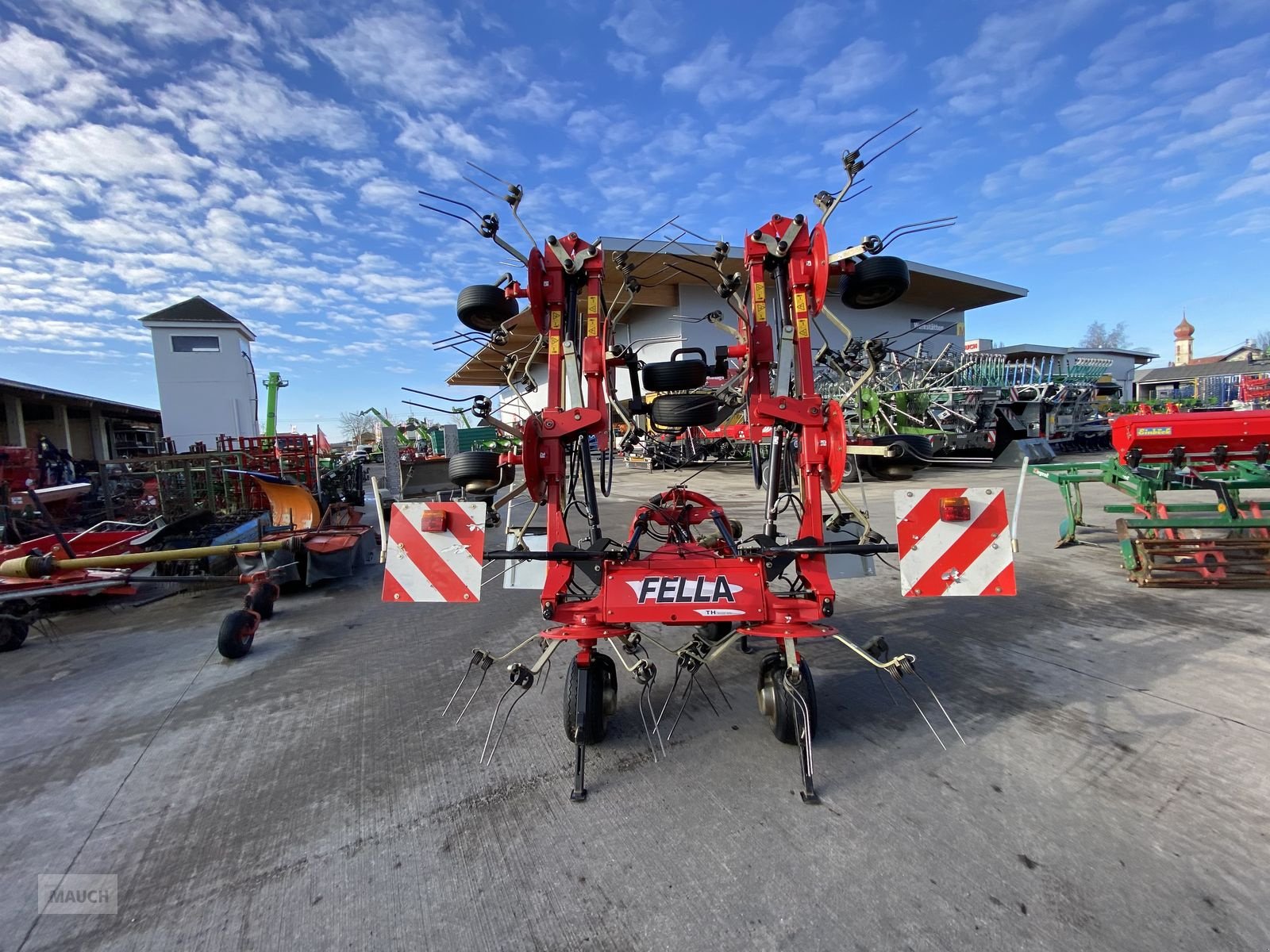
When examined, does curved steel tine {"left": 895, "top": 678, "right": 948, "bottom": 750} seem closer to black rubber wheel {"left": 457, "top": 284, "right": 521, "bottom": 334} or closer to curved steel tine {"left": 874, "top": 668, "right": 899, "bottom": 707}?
curved steel tine {"left": 874, "top": 668, "right": 899, "bottom": 707}

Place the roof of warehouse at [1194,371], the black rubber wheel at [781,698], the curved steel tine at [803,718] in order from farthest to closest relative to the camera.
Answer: the roof of warehouse at [1194,371], the black rubber wheel at [781,698], the curved steel tine at [803,718]

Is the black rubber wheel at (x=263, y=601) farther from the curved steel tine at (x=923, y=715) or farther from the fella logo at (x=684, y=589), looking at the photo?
the curved steel tine at (x=923, y=715)

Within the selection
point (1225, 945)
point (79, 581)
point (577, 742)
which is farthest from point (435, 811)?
point (79, 581)

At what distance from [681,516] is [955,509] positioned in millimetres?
1671

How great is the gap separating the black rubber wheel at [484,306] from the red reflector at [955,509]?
2.56m

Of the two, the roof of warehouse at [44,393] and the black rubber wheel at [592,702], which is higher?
the roof of warehouse at [44,393]

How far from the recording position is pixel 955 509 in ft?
9.01

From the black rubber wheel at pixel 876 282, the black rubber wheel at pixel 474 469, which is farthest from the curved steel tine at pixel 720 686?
the black rubber wheel at pixel 876 282

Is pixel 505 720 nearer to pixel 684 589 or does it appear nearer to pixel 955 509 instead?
pixel 684 589

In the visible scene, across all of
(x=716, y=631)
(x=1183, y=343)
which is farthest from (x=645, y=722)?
(x=1183, y=343)

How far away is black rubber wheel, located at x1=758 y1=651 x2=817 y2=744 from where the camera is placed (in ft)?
8.37

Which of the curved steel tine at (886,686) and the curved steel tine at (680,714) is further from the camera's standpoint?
the curved steel tine at (886,686)

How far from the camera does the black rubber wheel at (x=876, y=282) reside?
123 inches

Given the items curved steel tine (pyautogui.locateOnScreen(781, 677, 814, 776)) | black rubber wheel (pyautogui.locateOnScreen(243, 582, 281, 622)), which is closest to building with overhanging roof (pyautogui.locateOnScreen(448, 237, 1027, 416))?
black rubber wheel (pyautogui.locateOnScreen(243, 582, 281, 622))
